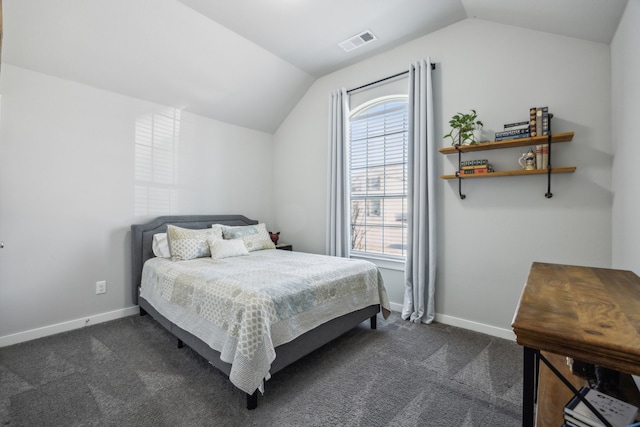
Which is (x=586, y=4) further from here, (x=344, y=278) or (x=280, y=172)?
(x=280, y=172)

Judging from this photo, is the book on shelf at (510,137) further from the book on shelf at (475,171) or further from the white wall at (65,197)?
the white wall at (65,197)

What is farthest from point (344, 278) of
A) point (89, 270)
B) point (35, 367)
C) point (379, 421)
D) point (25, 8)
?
point (25, 8)

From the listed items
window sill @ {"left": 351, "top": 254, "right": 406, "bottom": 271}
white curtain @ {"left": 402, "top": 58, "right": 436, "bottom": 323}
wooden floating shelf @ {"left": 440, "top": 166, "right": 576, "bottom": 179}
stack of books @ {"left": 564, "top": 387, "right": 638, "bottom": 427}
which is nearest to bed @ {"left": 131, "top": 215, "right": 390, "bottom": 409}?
white curtain @ {"left": 402, "top": 58, "right": 436, "bottom": 323}

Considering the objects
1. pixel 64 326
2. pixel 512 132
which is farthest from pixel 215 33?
pixel 64 326

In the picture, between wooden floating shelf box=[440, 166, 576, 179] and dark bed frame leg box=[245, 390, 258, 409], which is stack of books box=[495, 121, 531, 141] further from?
dark bed frame leg box=[245, 390, 258, 409]

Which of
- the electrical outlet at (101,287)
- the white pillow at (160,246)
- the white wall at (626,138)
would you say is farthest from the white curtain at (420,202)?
the electrical outlet at (101,287)

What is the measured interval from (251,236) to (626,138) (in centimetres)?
329

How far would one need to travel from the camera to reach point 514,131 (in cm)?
236

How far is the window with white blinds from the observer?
A: 329cm

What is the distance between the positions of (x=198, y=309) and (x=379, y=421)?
1324 mm

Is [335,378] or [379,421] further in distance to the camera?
[335,378]

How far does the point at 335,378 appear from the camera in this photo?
1944 millimetres

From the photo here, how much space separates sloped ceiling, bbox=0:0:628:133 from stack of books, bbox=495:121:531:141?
0.70 meters

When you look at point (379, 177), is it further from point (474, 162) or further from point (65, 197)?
point (65, 197)
